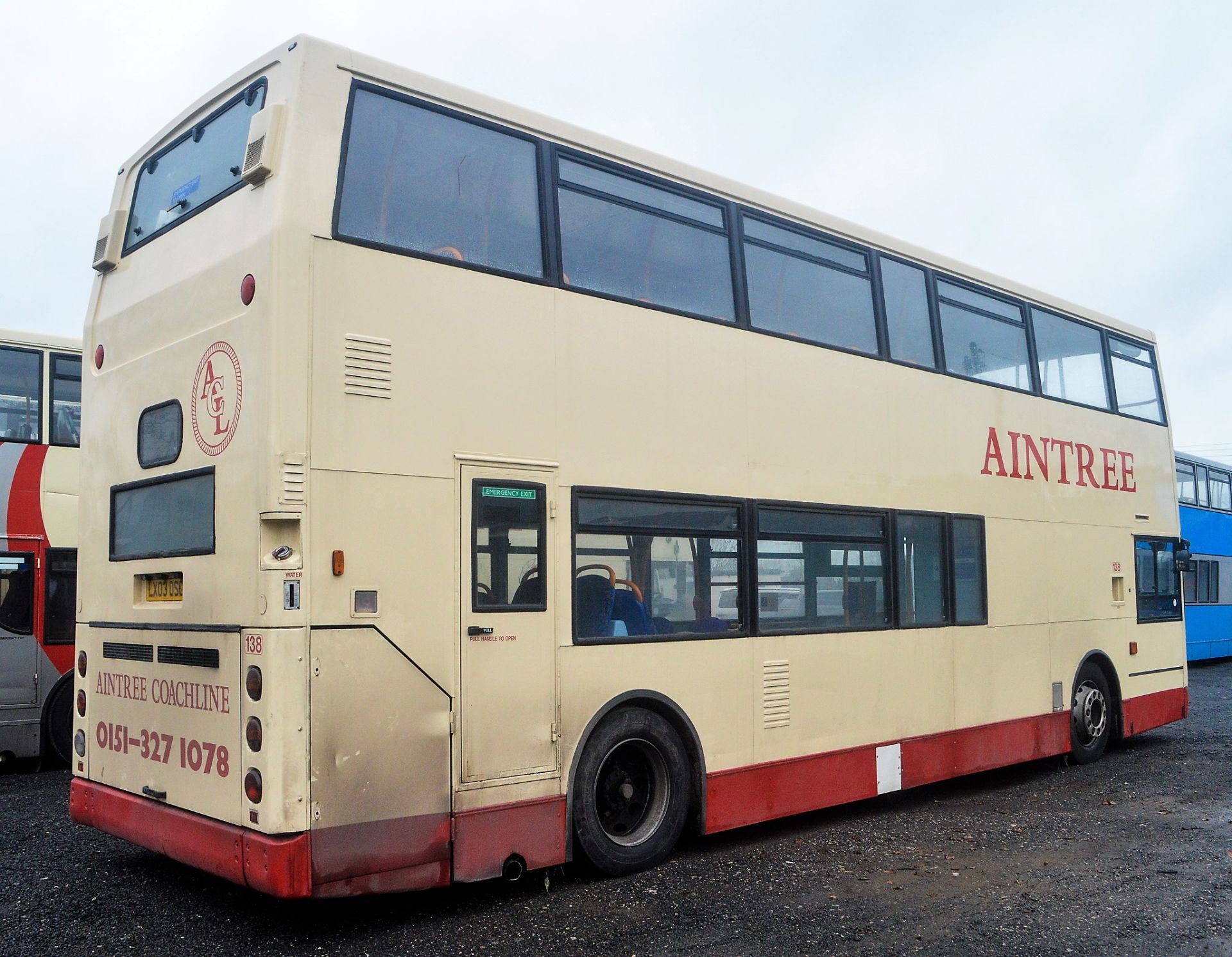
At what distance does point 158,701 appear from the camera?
615cm

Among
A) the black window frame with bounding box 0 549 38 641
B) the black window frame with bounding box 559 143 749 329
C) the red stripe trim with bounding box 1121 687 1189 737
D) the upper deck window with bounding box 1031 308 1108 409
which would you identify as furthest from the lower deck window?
the black window frame with bounding box 0 549 38 641

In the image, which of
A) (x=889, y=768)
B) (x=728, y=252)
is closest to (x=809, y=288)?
(x=728, y=252)

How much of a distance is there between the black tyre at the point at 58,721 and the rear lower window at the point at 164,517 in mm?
5095

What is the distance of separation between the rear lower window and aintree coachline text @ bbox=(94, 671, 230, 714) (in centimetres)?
68

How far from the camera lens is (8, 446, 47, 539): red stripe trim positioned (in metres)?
10.8

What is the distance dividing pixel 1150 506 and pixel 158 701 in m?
10.5

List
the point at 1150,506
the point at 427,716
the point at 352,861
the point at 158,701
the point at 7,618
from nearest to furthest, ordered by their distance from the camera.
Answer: the point at 352,861, the point at 427,716, the point at 158,701, the point at 7,618, the point at 1150,506

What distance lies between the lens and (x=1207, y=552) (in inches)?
1018

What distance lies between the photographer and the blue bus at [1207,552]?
82.1ft

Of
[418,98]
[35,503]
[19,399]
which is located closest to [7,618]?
[35,503]

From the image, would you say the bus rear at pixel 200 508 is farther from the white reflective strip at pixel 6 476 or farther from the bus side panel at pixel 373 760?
the white reflective strip at pixel 6 476

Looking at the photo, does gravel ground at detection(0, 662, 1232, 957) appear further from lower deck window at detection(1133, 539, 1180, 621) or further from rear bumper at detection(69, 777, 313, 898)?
lower deck window at detection(1133, 539, 1180, 621)

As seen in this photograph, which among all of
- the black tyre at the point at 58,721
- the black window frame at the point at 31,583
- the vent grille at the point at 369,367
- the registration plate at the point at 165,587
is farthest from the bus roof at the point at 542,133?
the black tyre at the point at 58,721

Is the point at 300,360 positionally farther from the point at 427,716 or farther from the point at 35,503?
the point at 35,503
